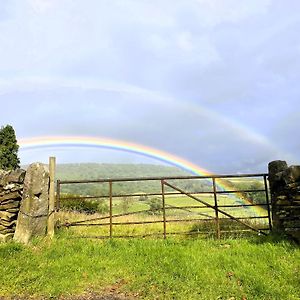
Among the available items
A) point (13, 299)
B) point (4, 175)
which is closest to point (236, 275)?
point (13, 299)

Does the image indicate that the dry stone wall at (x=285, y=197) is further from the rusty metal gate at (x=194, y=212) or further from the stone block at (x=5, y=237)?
the stone block at (x=5, y=237)

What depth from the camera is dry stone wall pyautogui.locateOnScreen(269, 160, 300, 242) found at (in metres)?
8.87

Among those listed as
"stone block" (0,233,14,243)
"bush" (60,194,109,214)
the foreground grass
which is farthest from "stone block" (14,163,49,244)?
"bush" (60,194,109,214)

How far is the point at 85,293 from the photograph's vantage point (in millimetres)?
5980

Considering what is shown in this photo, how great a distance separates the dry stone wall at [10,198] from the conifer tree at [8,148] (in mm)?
21879

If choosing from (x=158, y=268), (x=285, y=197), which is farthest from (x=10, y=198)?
(x=285, y=197)

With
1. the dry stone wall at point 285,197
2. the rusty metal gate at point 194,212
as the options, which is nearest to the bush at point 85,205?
the rusty metal gate at point 194,212

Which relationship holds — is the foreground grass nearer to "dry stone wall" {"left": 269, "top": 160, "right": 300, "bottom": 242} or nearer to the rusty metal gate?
"dry stone wall" {"left": 269, "top": 160, "right": 300, "bottom": 242}

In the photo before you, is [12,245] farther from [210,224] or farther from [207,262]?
[210,224]

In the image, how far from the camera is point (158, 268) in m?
7.01

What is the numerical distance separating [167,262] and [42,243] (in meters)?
3.70

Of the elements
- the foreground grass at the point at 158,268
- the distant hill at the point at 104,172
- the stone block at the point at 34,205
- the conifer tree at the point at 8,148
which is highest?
the distant hill at the point at 104,172

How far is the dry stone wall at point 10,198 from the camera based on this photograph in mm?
9133

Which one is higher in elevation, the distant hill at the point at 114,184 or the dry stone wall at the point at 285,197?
the distant hill at the point at 114,184
